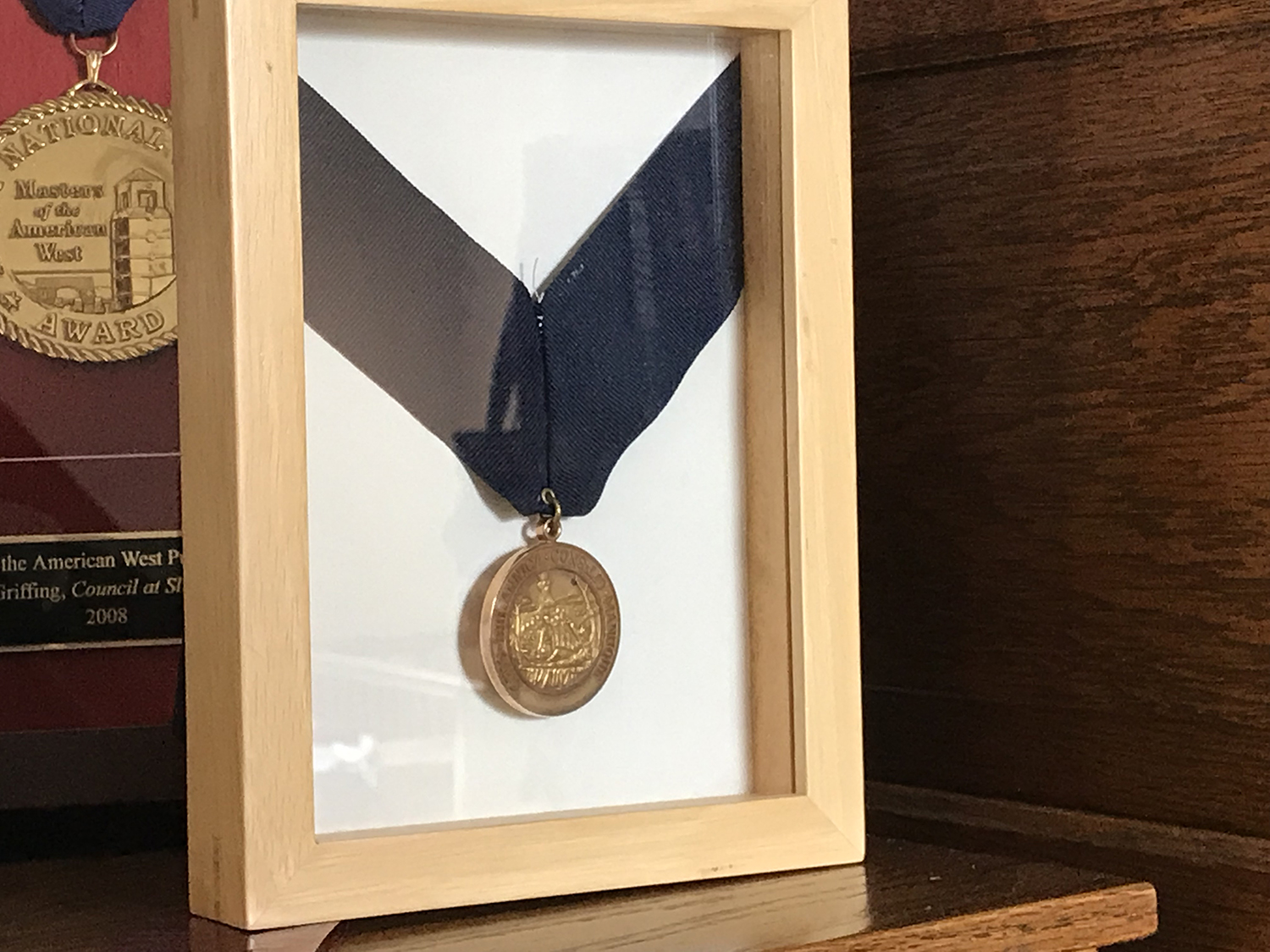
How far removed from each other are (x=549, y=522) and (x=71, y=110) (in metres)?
0.23

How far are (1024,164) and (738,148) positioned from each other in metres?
0.13

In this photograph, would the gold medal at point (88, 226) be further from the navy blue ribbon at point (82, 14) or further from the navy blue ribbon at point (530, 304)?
the navy blue ribbon at point (530, 304)

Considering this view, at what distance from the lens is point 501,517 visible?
560 mm

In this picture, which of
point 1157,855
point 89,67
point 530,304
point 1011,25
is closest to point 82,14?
point 89,67

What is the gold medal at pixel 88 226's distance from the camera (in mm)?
606

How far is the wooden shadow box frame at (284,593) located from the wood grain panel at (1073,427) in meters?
0.11

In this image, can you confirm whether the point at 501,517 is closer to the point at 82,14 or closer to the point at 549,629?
the point at 549,629

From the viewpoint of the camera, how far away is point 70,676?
61 cm

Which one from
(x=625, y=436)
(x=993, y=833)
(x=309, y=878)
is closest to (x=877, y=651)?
(x=993, y=833)

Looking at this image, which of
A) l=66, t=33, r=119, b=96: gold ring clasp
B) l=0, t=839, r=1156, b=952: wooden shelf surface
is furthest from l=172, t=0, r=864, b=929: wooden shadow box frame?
l=66, t=33, r=119, b=96: gold ring clasp

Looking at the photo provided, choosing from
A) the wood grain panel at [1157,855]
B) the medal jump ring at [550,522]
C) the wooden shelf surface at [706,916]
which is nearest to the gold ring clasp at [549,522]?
the medal jump ring at [550,522]

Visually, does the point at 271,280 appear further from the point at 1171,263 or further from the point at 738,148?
the point at 1171,263

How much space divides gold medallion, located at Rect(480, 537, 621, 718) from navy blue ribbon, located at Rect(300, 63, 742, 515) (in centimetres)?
2

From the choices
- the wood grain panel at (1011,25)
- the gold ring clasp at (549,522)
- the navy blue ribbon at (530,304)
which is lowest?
the gold ring clasp at (549,522)
